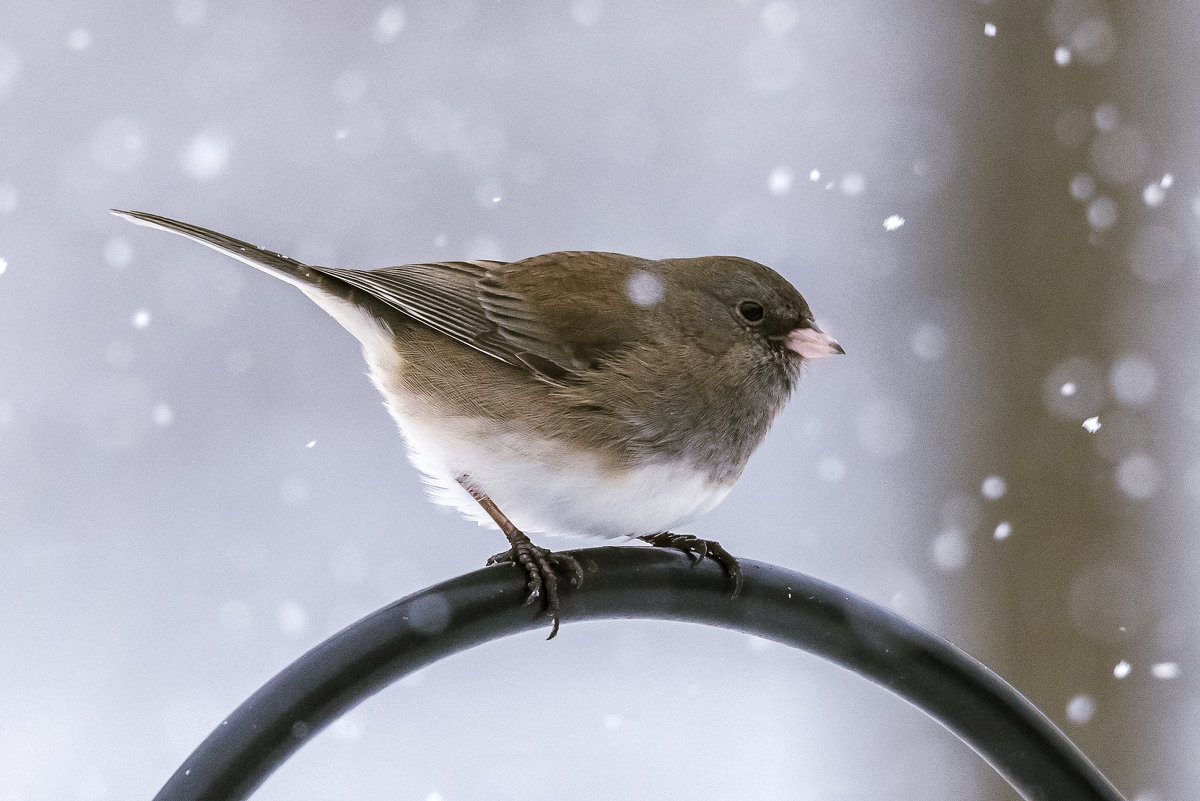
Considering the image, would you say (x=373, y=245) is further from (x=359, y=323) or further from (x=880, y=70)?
(x=880, y=70)

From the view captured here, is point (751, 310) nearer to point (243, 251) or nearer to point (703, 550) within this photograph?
point (703, 550)

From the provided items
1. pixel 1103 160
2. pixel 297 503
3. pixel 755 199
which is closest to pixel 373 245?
pixel 297 503

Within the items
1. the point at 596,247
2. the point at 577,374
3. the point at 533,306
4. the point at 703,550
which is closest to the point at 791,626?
the point at 703,550

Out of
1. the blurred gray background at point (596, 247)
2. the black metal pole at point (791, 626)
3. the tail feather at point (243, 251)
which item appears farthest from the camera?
the blurred gray background at point (596, 247)

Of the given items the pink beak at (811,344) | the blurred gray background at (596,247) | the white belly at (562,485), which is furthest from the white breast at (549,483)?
the blurred gray background at (596,247)

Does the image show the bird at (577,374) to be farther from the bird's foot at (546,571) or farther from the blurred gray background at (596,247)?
the blurred gray background at (596,247)

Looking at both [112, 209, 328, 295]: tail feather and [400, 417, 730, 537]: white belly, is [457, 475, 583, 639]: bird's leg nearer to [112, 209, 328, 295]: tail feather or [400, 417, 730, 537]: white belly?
[400, 417, 730, 537]: white belly

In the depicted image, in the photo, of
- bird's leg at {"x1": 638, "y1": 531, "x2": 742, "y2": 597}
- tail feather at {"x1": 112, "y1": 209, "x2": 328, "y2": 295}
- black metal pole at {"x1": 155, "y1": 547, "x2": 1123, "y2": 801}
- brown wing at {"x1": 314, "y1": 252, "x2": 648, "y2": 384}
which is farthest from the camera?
brown wing at {"x1": 314, "y1": 252, "x2": 648, "y2": 384}

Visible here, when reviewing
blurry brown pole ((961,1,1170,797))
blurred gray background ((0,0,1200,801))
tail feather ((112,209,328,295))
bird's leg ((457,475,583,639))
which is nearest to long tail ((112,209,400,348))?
tail feather ((112,209,328,295))
